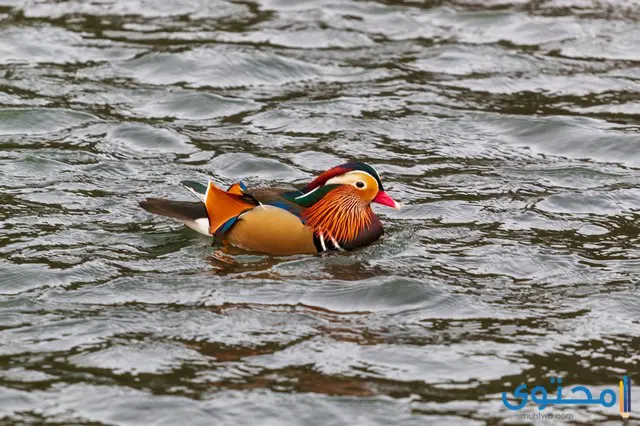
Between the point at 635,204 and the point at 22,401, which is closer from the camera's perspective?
the point at 22,401

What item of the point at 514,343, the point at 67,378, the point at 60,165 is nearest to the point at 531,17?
the point at 60,165

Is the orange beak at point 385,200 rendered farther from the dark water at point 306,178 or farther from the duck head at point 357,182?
the dark water at point 306,178

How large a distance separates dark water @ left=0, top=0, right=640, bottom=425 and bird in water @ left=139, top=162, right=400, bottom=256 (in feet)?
0.50

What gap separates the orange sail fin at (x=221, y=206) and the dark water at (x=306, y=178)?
0.23 metres

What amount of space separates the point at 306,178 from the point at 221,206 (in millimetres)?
1817

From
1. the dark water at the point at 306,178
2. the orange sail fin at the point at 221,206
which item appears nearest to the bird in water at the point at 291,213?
the orange sail fin at the point at 221,206

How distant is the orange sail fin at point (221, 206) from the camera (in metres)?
9.16

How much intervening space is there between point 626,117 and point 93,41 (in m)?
5.81

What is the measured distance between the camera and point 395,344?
24.7ft

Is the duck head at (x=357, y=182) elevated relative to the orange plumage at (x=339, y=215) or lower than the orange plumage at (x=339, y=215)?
elevated

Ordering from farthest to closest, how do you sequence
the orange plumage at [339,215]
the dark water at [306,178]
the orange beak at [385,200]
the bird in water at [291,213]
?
the orange beak at [385,200] → the orange plumage at [339,215] → the bird in water at [291,213] → the dark water at [306,178]

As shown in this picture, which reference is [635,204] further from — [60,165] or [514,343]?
[60,165]

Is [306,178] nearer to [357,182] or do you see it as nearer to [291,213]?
[357,182]

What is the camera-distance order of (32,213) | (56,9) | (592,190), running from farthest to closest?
1. (56,9)
2. (592,190)
3. (32,213)
